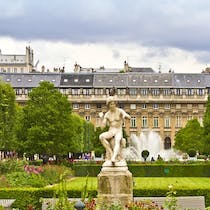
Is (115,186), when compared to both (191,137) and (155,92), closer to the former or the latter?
(191,137)

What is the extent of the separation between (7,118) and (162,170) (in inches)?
610

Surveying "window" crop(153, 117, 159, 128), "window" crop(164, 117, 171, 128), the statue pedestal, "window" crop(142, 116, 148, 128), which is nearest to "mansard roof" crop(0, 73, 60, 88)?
"window" crop(142, 116, 148, 128)

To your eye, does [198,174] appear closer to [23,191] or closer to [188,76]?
[23,191]

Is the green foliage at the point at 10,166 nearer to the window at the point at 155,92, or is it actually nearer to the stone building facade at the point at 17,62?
the window at the point at 155,92

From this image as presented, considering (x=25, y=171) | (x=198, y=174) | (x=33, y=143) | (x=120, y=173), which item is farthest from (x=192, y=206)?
(x=33, y=143)

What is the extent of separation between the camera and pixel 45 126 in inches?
2068

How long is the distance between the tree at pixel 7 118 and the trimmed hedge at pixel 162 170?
323 inches

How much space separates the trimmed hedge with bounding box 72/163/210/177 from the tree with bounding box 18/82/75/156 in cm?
426

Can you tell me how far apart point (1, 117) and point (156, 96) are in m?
59.0

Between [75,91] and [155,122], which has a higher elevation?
[75,91]

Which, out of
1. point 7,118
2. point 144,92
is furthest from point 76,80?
point 7,118

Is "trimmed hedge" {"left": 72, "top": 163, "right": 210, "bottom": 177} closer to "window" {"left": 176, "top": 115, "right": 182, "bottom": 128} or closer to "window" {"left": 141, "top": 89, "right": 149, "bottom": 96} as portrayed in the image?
"window" {"left": 141, "top": 89, "right": 149, "bottom": 96}

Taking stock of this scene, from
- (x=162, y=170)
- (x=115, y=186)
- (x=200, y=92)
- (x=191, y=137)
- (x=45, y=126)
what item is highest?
(x=200, y=92)

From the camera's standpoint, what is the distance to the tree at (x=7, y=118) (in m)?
54.6
